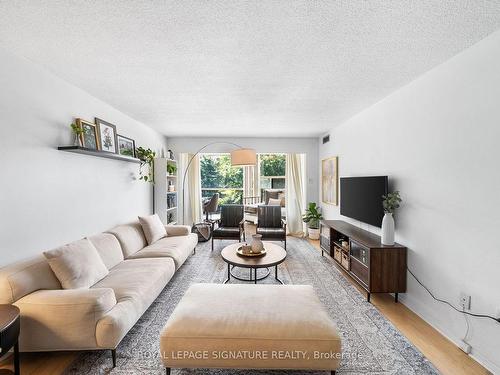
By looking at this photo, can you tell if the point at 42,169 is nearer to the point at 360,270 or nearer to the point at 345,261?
the point at 360,270

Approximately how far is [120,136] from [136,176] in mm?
764

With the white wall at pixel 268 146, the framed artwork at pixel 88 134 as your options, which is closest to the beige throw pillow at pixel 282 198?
the white wall at pixel 268 146

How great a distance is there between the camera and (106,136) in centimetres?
315

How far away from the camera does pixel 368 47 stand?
185 cm

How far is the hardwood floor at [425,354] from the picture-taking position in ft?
5.60

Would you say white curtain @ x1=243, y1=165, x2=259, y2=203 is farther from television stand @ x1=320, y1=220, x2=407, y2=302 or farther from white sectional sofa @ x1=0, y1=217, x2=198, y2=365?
white sectional sofa @ x1=0, y1=217, x2=198, y2=365

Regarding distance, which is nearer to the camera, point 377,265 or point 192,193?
point 377,265

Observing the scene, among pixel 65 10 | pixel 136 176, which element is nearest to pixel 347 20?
pixel 65 10

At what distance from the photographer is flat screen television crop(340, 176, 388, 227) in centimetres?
289

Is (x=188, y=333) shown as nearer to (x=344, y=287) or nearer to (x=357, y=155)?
(x=344, y=287)

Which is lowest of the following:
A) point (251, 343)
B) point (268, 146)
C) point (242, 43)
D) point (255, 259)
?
point (251, 343)

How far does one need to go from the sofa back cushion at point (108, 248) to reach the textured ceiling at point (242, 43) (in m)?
1.76

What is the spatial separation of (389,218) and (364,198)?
2.18 feet

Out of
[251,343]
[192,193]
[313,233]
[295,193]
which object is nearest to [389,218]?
[251,343]
